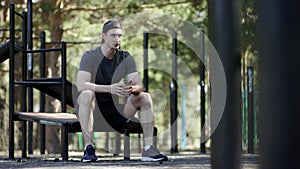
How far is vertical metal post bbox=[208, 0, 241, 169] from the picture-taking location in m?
0.86

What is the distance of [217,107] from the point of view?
98cm

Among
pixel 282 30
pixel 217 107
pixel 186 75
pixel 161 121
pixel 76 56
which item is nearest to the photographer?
pixel 282 30

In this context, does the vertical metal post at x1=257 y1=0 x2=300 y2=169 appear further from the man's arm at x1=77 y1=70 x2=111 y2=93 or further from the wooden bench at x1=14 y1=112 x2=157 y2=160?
the wooden bench at x1=14 y1=112 x2=157 y2=160

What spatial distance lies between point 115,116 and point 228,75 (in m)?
4.59

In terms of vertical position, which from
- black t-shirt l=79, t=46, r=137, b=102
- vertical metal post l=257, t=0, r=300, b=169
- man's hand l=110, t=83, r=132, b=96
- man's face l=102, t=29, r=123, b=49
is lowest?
vertical metal post l=257, t=0, r=300, b=169

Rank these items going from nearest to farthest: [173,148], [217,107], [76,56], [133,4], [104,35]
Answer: [217,107]
[104,35]
[173,148]
[133,4]
[76,56]

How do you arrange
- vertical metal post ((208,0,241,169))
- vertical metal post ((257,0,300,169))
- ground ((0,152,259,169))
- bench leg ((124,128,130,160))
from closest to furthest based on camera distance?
vertical metal post ((257,0,300,169))
vertical metal post ((208,0,241,169))
ground ((0,152,259,169))
bench leg ((124,128,130,160))

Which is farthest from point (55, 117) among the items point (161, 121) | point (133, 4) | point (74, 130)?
point (161, 121)

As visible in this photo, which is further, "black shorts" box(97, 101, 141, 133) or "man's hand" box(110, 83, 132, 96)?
"black shorts" box(97, 101, 141, 133)

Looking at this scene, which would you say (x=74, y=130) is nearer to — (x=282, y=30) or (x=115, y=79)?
(x=115, y=79)

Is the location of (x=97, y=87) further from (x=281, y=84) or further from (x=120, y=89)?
(x=281, y=84)

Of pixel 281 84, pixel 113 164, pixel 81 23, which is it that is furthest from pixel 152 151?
pixel 81 23

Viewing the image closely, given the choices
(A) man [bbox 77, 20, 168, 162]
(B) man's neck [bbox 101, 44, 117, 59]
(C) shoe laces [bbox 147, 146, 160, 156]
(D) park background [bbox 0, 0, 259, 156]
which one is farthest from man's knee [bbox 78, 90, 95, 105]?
(D) park background [bbox 0, 0, 259, 156]

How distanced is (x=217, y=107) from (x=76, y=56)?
16.8m
